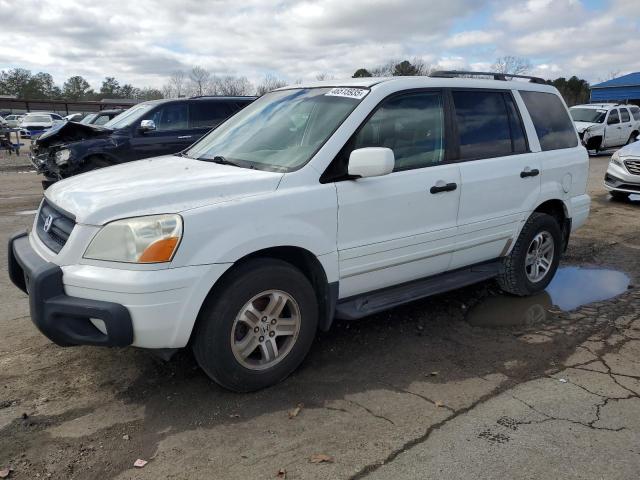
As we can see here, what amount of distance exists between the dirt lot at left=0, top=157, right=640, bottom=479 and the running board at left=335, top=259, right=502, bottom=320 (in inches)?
15.4

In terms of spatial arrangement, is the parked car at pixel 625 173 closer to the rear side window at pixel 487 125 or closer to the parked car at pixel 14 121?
the rear side window at pixel 487 125

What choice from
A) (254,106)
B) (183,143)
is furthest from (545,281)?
(183,143)

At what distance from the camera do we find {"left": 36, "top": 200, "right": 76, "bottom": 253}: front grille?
315cm

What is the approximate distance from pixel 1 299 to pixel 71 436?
8.90 ft

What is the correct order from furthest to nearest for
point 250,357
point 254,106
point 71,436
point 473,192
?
point 254,106 < point 473,192 < point 250,357 < point 71,436

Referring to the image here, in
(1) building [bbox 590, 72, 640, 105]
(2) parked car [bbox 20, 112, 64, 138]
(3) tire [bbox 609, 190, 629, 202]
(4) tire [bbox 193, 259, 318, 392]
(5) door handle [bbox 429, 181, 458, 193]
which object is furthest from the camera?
(1) building [bbox 590, 72, 640, 105]

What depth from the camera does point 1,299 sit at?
198 inches

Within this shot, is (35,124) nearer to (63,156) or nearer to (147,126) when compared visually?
(63,156)

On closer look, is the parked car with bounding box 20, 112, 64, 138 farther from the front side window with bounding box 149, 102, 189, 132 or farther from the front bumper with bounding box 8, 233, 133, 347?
the front bumper with bounding box 8, 233, 133, 347

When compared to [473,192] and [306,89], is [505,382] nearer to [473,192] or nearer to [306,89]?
[473,192]

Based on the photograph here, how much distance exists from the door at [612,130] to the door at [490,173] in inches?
704

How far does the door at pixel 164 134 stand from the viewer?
9.82 m

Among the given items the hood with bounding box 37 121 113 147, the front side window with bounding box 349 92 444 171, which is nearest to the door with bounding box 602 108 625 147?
the hood with bounding box 37 121 113 147

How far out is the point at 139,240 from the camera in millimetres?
2863
